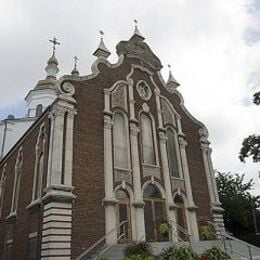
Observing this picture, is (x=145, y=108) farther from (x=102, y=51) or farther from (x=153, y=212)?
(x=153, y=212)

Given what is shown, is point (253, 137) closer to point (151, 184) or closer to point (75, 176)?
point (151, 184)

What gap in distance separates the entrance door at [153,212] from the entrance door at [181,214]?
4.11 feet

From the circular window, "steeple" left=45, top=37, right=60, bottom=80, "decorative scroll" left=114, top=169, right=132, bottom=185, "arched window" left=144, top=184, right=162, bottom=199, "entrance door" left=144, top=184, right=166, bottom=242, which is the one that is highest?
"steeple" left=45, top=37, right=60, bottom=80

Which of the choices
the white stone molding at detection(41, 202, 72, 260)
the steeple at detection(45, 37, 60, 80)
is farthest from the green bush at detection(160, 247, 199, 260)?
the steeple at detection(45, 37, 60, 80)

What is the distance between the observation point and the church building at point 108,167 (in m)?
14.9

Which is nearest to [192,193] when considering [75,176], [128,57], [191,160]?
[191,160]

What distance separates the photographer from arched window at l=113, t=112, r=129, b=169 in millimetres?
17812

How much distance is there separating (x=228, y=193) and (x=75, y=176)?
18.2 metres

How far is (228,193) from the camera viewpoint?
1162 inches

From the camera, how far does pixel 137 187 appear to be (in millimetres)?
17469

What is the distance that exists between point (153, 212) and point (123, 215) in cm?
200

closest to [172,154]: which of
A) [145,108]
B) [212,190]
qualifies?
[145,108]

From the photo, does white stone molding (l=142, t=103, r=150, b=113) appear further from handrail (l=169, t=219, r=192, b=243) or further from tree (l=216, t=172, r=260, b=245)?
tree (l=216, t=172, r=260, b=245)

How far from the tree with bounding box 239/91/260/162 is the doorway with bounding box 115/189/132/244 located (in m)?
7.74
